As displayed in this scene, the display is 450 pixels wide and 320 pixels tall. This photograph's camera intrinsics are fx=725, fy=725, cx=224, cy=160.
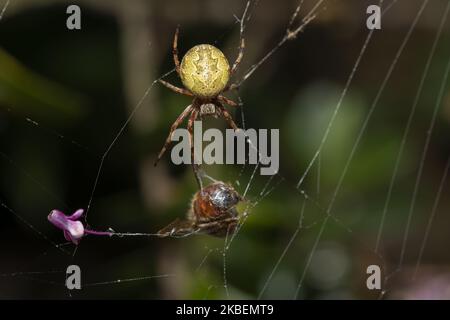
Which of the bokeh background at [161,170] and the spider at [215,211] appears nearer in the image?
the spider at [215,211]

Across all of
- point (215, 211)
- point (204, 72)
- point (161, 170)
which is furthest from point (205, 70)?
point (161, 170)

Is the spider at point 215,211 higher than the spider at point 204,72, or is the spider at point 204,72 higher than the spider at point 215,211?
the spider at point 204,72

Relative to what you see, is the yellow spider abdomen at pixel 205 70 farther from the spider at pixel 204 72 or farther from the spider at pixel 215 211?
the spider at pixel 215 211

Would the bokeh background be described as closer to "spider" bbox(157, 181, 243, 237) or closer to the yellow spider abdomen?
"spider" bbox(157, 181, 243, 237)

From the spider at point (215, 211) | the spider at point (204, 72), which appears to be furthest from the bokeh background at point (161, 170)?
the spider at point (204, 72)

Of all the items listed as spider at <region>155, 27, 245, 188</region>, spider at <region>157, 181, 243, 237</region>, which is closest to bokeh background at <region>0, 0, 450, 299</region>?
spider at <region>157, 181, 243, 237</region>

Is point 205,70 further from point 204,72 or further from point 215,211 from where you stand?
point 215,211
